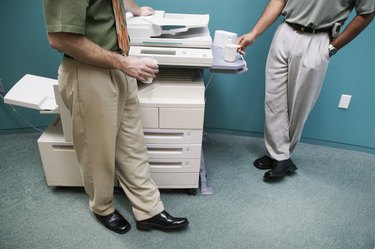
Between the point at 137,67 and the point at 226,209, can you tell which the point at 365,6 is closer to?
the point at 137,67

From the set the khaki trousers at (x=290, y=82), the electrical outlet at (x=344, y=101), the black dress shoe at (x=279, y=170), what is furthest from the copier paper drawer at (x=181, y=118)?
the electrical outlet at (x=344, y=101)

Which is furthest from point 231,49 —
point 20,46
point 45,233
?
point 20,46

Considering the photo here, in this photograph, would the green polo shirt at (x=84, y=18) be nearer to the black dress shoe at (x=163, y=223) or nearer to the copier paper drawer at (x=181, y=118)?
the copier paper drawer at (x=181, y=118)

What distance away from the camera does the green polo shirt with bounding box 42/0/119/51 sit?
38.9 inches

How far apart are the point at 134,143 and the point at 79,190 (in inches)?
24.6

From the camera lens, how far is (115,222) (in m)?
1.57

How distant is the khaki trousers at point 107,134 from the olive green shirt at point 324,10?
977 mm

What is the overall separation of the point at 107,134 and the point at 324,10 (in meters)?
1.27

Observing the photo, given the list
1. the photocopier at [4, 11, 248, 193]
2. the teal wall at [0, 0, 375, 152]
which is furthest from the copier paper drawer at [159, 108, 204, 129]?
the teal wall at [0, 0, 375, 152]

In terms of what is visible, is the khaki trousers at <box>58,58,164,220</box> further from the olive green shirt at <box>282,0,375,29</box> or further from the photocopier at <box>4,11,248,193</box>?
the olive green shirt at <box>282,0,375,29</box>

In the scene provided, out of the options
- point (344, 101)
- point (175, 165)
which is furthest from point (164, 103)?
point (344, 101)

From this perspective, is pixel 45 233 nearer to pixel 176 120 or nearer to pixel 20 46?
pixel 176 120

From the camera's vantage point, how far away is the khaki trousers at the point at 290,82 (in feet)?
5.39

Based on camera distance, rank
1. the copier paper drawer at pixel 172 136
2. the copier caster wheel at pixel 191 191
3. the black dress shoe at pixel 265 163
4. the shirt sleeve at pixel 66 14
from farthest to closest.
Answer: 1. the black dress shoe at pixel 265 163
2. the copier caster wheel at pixel 191 191
3. the copier paper drawer at pixel 172 136
4. the shirt sleeve at pixel 66 14
